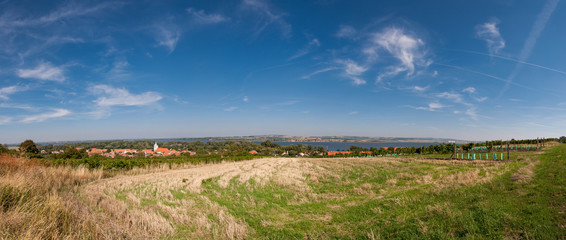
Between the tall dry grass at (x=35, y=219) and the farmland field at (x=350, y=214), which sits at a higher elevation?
the tall dry grass at (x=35, y=219)

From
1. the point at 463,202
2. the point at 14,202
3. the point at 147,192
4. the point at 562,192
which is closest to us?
the point at 14,202

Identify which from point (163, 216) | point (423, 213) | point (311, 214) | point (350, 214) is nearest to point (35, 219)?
point (163, 216)

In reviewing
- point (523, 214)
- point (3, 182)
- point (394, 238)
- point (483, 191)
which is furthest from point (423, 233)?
point (3, 182)

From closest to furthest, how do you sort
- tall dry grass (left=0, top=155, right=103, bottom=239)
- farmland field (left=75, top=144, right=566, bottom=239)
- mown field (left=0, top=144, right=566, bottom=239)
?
1. tall dry grass (left=0, top=155, right=103, bottom=239)
2. mown field (left=0, top=144, right=566, bottom=239)
3. farmland field (left=75, top=144, right=566, bottom=239)

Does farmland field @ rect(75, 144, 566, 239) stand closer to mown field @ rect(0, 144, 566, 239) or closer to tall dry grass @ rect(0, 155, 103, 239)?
mown field @ rect(0, 144, 566, 239)

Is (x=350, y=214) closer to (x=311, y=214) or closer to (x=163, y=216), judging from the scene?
(x=311, y=214)

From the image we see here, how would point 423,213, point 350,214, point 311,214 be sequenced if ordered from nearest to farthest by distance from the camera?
point 423,213, point 350,214, point 311,214

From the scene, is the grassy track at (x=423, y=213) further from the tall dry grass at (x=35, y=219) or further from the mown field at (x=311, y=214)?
the tall dry grass at (x=35, y=219)

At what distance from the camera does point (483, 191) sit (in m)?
8.73

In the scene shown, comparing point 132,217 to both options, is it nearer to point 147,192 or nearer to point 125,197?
point 125,197

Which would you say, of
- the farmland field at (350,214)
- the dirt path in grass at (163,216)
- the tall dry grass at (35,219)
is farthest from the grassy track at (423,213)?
the tall dry grass at (35,219)

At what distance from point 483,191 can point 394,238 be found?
19.8 feet

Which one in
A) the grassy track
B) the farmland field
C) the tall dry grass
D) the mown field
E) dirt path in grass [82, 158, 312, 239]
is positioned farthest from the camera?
dirt path in grass [82, 158, 312, 239]

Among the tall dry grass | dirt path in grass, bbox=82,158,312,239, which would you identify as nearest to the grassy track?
dirt path in grass, bbox=82,158,312,239
